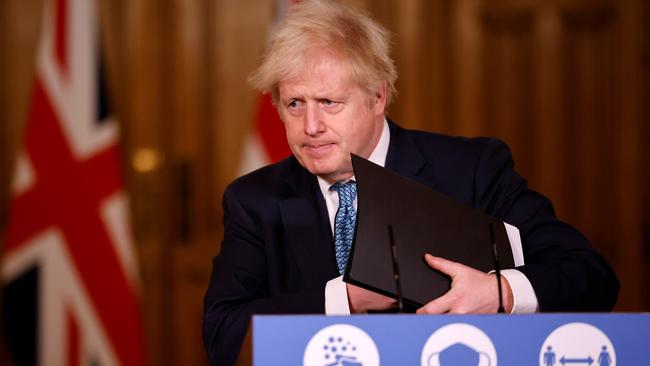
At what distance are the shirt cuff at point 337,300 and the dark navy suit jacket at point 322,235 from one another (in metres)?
0.07

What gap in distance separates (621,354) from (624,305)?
285cm

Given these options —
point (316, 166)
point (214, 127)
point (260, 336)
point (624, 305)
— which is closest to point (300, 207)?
point (316, 166)

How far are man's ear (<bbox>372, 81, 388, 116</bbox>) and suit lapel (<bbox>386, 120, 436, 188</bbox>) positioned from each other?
0.10m

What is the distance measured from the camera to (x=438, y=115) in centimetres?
444

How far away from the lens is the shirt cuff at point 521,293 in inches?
77.9

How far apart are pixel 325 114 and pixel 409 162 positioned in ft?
0.95

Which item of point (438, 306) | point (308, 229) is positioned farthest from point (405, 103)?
point (438, 306)

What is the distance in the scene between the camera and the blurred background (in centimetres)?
436

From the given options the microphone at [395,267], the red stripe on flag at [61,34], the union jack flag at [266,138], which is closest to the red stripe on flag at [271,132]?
the union jack flag at [266,138]

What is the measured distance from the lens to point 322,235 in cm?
228

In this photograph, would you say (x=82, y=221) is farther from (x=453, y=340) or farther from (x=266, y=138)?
(x=453, y=340)

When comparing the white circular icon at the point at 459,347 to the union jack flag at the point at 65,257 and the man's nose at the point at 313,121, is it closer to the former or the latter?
the man's nose at the point at 313,121

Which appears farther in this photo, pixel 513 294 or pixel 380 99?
pixel 380 99

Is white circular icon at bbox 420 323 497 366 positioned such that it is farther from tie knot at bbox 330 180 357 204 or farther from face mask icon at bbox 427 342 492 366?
tie knot at bbox 330 180 357 204
